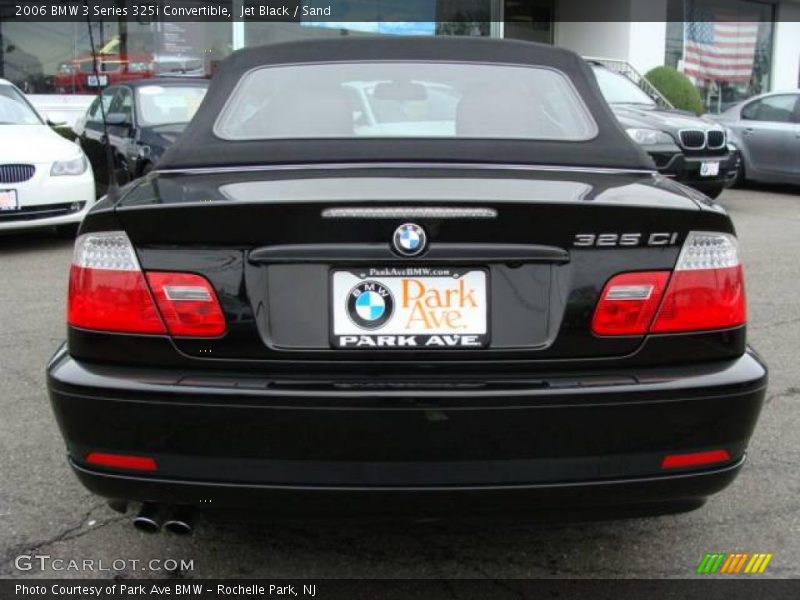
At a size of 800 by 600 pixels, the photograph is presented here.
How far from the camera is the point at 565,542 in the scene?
2.87 m

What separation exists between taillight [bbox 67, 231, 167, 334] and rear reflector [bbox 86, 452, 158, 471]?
0.31 meters

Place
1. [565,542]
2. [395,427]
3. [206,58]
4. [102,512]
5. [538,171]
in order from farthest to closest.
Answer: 1. [206,58]
2. [102,512]
3. [565,542]
4. [538,171]
5. [395,427]

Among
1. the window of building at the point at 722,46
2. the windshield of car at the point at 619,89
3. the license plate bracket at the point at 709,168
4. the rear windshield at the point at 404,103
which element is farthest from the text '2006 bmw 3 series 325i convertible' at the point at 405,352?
the window of building at the point at 722,46

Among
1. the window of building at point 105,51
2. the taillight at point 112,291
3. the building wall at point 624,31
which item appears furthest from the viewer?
the building wall at point 624,31

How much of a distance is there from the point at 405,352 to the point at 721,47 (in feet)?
74.9

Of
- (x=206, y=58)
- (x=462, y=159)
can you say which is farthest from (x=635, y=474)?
(x=206, y=58)

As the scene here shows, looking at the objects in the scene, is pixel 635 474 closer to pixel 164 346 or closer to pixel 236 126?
pixel 164 346

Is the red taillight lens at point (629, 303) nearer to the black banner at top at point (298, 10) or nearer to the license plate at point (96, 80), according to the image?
the license plate at point (96, 80)

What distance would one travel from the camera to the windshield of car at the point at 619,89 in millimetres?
10750

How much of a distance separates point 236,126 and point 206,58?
14226 mm

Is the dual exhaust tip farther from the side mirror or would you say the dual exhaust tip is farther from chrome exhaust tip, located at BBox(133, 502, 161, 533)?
the side mirror

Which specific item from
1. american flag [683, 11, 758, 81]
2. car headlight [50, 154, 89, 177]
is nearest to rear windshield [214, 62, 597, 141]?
car headlight [50, 154, 89, 177]

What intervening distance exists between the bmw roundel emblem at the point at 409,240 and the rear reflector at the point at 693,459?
2.65 feet

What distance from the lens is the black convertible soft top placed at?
2.66 m
